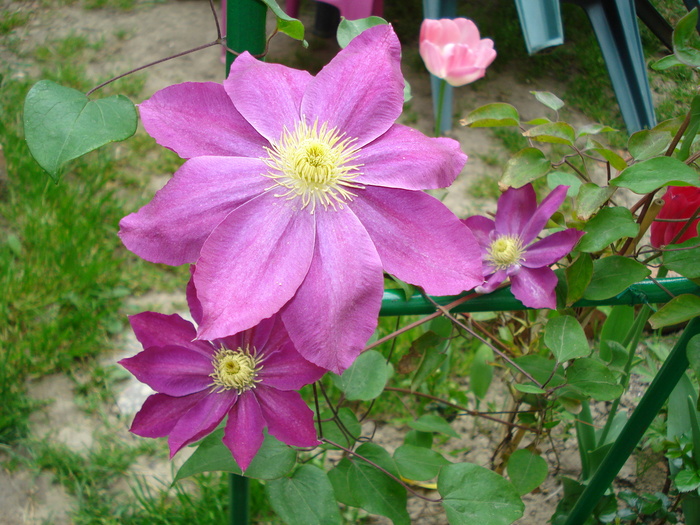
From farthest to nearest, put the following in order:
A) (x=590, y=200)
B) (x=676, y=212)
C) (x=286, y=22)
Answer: (x=676, y=212)
(x=590, y=200)
(x=286, y=22)

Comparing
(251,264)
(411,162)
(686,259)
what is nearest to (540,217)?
(686,259)

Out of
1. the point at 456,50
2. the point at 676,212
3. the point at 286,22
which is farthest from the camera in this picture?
the point at 456,50

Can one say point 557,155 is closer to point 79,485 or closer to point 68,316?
point 68,316

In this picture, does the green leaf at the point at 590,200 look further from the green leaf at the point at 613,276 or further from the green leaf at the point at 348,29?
the green leaf at the point at 348,29

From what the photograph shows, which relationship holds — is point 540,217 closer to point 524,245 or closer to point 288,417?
point 524,245

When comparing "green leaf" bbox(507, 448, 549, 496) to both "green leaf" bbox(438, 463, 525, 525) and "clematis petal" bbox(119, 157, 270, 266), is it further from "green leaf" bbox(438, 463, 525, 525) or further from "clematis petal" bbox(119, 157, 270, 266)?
"clematis petal" bbox(119, 157, 270, 266)

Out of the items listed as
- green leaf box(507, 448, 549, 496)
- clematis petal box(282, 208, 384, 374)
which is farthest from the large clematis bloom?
green leaf box(507, 448, 549, 496)
